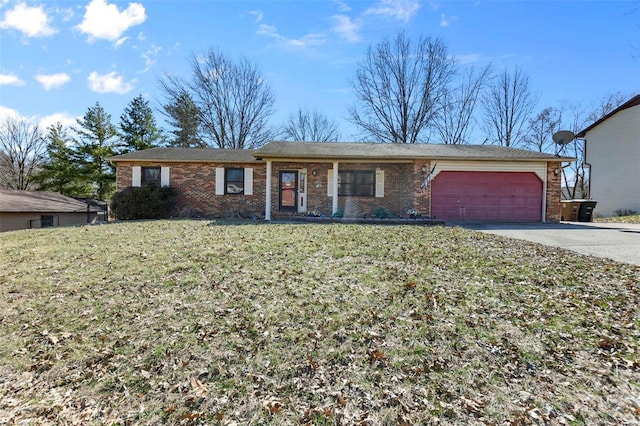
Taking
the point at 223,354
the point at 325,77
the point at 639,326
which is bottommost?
the point at 223,354

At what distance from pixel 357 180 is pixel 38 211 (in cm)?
1778

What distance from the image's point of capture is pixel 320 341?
115 inches

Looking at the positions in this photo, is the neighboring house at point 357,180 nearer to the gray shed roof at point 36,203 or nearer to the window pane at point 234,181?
the window pane at point 234,181

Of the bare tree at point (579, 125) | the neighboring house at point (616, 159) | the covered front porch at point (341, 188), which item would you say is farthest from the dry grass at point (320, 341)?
the bare tree at point (579, 125)

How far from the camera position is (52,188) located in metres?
26.3

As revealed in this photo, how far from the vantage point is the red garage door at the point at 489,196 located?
1238 centimetres

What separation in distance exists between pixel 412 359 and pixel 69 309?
3.82m

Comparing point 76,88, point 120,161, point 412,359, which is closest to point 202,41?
point 76,88

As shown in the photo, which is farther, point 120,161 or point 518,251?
point 120,161

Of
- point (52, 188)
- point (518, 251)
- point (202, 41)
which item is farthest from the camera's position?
point (52, 188)

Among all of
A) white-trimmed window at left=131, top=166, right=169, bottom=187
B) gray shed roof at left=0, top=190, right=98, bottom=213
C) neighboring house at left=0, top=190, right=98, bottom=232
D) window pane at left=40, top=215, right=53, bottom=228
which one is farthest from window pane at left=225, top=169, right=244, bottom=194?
gray shed roof at left=0, top=190, right=98, bottom=213

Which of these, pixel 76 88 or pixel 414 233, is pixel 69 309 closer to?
pixel 414 233

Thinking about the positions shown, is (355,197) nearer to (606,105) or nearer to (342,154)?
(342,154)

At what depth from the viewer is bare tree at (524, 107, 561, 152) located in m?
27.7
